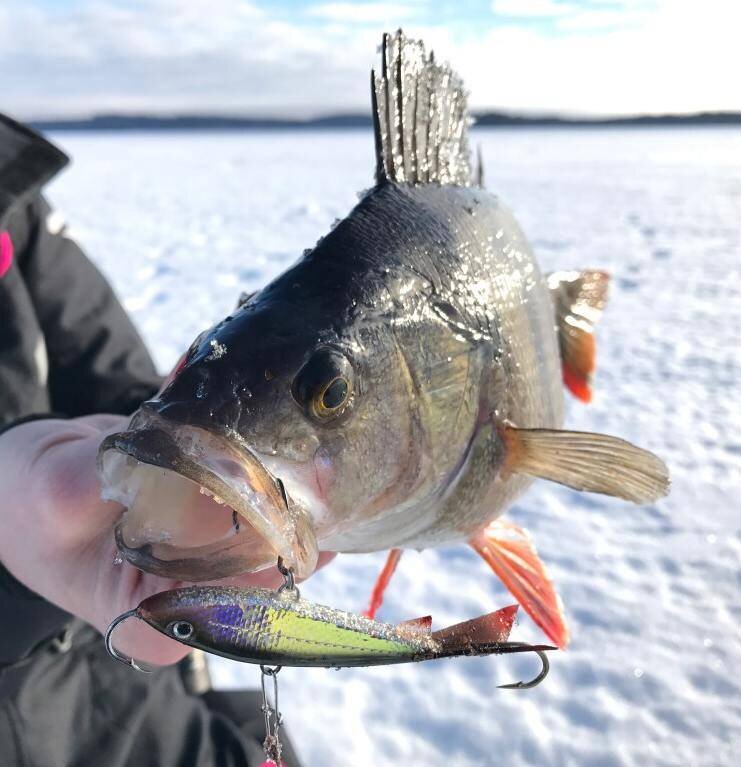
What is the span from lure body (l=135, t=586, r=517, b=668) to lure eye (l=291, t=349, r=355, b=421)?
0.28 meters

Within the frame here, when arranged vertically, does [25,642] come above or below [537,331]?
below

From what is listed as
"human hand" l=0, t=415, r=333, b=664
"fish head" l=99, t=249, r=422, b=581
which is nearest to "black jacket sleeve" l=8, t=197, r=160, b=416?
"human hand" l=0, t=415, r=333, b=664

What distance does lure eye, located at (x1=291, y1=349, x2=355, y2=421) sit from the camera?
94cm

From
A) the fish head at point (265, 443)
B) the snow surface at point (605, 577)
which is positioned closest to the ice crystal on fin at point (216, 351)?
the fish head at point (265, 443)

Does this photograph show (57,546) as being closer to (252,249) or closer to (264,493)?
(264,493)

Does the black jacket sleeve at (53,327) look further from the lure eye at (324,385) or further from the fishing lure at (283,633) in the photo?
the fishing lure at (283,633)

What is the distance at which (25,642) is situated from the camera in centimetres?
161

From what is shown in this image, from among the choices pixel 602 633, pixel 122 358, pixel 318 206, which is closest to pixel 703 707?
pixel 602 633

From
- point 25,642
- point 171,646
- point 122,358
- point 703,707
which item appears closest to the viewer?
point 171,646

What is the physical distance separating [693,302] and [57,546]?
21.9 feet

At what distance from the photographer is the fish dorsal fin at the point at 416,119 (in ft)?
4.29

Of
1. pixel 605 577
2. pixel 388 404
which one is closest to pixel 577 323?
pixel 388 404

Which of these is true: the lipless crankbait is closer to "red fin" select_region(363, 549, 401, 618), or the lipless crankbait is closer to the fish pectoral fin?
Result: the fish pectoral fin

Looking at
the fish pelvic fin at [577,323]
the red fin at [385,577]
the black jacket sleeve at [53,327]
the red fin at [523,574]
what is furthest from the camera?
the black jacket sleeve at [53,327]
